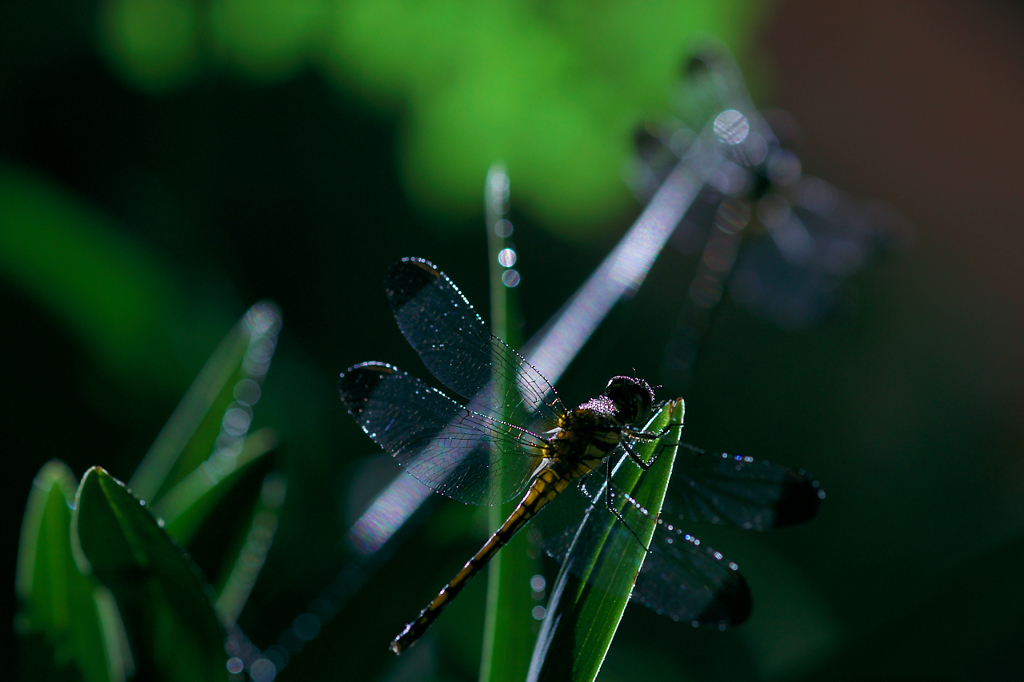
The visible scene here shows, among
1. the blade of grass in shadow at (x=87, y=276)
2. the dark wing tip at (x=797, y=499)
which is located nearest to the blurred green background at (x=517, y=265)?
the blade of grass in shadow at (x=87, y=276)

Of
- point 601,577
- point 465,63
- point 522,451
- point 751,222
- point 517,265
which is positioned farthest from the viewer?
point 517,265

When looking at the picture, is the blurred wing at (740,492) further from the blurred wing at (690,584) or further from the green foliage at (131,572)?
the green foliage at (131,572)

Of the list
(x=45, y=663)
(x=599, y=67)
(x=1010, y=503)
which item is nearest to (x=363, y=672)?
(x=45, y=663)

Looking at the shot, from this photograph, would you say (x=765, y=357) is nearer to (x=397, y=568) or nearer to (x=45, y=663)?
(x=397, y=568)

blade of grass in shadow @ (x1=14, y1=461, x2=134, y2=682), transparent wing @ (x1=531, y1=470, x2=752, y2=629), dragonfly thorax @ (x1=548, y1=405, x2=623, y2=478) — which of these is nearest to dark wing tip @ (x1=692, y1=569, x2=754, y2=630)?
transparent wing @ (x1=531, y1=470, x2=752, y2=629)

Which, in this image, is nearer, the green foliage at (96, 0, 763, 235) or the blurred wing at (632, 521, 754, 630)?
the blurred wing at (632, 521, 754, 630)

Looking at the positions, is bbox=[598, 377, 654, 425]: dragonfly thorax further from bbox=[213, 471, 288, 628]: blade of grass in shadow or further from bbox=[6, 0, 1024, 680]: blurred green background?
bbox=[213, 471, 288, 628]: blade of grass in shadow

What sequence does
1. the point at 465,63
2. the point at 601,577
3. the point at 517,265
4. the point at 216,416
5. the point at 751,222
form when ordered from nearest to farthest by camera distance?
the point at 601,577 < the point at 216,416 < the point at 751,222 < the point at 465,63 < the point at 517,265

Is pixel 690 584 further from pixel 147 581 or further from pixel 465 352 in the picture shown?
pixel 147 581

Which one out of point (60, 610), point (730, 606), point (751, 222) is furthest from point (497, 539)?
point (751, 222)
